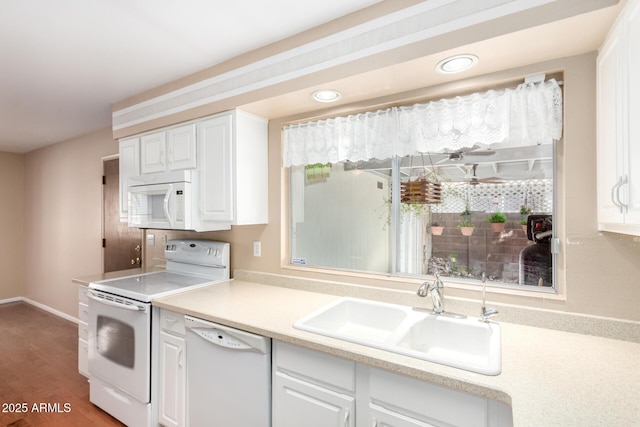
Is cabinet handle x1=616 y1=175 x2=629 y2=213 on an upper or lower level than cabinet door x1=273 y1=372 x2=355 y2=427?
upper

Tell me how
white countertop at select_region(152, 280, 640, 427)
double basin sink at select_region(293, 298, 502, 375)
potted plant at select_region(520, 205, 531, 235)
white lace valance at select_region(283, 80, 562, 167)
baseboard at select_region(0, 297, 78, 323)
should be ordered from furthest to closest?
baseboard at select_region(0, 297, 78, 323), potted plant at select_region(520, 205, 531, 235), white lace valance at select_region(283, 80, 562, 167), double basin sink at select_region(293, 298, 502, 375), white countertop at select_region(152, 280, 640, 427)

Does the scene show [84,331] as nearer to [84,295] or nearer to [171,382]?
[84,295]

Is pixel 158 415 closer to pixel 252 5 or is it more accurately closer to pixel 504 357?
pixel 504 357

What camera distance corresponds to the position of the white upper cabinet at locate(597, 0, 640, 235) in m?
0.99

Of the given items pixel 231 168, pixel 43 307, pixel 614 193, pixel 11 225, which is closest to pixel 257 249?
pixel 231 168

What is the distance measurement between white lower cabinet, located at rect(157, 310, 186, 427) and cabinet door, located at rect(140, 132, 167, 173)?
45.1 inches

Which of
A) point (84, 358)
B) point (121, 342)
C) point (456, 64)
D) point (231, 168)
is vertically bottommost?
point (84, 358)

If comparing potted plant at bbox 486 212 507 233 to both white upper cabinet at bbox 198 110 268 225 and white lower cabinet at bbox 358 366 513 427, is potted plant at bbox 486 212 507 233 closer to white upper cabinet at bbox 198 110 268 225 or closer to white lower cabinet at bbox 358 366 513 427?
white lower cabinet at bbox 358 366 513 427

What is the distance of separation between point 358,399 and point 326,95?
1.55 meters

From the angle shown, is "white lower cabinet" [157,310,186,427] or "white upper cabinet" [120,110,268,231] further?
"white upper cabinet" [120,110,268,231]

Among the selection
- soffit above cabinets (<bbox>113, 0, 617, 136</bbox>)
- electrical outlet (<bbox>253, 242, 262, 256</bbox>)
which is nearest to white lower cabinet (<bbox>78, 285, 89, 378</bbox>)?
electrical outlet (<bbox>253, 242, 262, 256</bbox>)

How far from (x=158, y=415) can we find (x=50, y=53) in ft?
7.60

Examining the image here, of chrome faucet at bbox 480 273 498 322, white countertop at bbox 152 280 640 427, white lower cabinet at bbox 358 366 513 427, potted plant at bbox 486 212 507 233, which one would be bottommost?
white lower cabinet at bbox 358 366 513 427

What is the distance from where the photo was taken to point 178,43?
6.13ft
